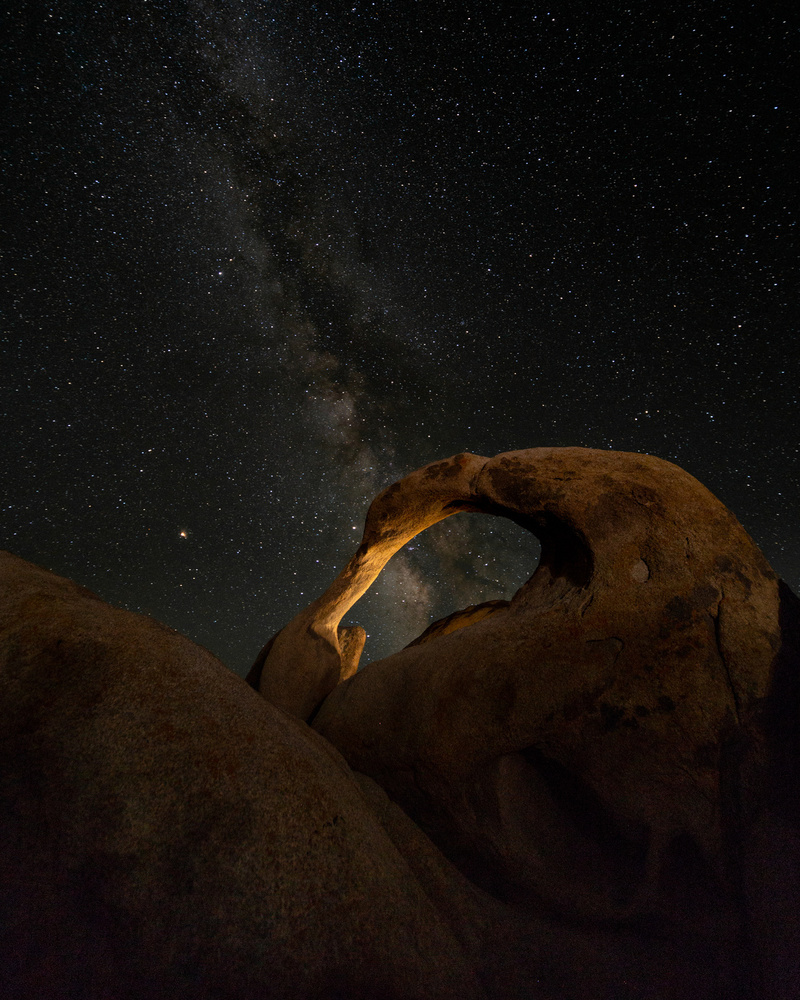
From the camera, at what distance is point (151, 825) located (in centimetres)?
193

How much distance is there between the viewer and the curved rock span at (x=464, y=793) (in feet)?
5.95

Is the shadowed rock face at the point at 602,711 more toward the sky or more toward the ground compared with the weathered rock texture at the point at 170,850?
more toward the sky

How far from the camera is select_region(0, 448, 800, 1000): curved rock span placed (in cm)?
181

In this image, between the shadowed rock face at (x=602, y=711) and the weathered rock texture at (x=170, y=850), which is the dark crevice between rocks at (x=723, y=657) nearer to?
the shadowed rock face at (x=602, y=711)

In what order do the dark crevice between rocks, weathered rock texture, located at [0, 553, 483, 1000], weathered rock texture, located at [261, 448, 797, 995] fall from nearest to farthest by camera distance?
weathered rock texture, located at [0, 553, 483, 1000]
weathered rock texture, located at [261, 448, 797, 995]
the dark crevice between rocks

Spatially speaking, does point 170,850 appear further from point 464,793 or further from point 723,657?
point 723,657

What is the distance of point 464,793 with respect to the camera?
9.89 ft

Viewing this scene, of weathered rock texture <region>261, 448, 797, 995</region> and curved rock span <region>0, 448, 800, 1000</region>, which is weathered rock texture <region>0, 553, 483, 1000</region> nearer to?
curved rock span <region>0, 448, 800, 1000</region>

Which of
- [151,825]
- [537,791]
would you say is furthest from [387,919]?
[537,791]

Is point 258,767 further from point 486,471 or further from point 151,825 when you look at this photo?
point 486,471

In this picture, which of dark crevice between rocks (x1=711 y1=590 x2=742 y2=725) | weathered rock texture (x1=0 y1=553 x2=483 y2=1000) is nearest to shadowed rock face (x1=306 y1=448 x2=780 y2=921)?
dark crevice between rocks (x1=711 y1=590 x2=742 y2=725)

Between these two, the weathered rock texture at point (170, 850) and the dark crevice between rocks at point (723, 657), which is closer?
the weathered rock texture at point (170, 850)

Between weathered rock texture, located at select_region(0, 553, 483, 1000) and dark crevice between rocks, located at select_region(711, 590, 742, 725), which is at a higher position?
dark crevice between rocks, located at select_region(711, 590, 742, 725)

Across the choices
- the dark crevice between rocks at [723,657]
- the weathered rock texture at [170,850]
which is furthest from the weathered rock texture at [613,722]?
the weathered rock texture at [170,850]
